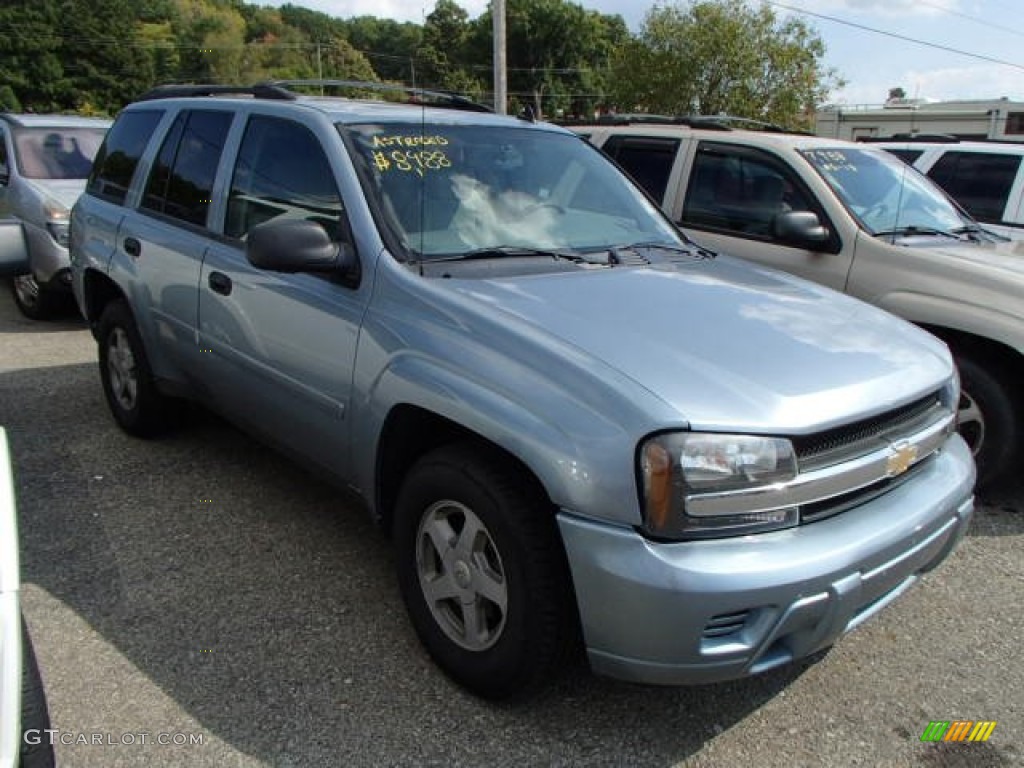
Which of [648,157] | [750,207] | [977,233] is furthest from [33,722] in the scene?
[977,233]

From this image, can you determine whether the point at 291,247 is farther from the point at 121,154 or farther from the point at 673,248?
the point at 121,154

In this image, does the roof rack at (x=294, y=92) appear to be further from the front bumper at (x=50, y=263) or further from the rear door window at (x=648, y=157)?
the front bumper at (x=50, y=263)

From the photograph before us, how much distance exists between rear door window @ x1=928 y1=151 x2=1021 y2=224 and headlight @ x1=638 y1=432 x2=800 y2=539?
19.5ft

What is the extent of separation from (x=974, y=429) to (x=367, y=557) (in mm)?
2991

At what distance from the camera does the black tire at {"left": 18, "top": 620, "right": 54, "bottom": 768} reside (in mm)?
1690

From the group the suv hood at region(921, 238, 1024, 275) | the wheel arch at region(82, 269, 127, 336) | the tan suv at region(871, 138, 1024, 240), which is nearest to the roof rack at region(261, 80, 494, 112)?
the wheel arch at region(82, 269, 127, 336)

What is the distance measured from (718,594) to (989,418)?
9.06ft

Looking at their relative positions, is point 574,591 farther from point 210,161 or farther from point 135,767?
point 210,161

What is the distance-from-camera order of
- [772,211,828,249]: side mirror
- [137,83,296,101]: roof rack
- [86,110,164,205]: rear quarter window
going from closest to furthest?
[137,83,296,101]: roof rack, [86,110,164,205]: rear quarter window, [772,211,828,249]: side mirror

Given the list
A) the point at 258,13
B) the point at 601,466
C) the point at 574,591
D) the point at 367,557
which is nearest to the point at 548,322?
the point at 601,466

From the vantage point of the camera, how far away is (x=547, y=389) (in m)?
2.25

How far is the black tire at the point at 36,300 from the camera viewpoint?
7.22 m

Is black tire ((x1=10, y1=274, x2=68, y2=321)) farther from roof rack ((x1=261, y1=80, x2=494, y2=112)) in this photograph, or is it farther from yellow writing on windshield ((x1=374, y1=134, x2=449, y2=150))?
yellow writing on windshield ((x1=374, y1=134, x2=449, y2=150))

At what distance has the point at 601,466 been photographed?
2.11 m
